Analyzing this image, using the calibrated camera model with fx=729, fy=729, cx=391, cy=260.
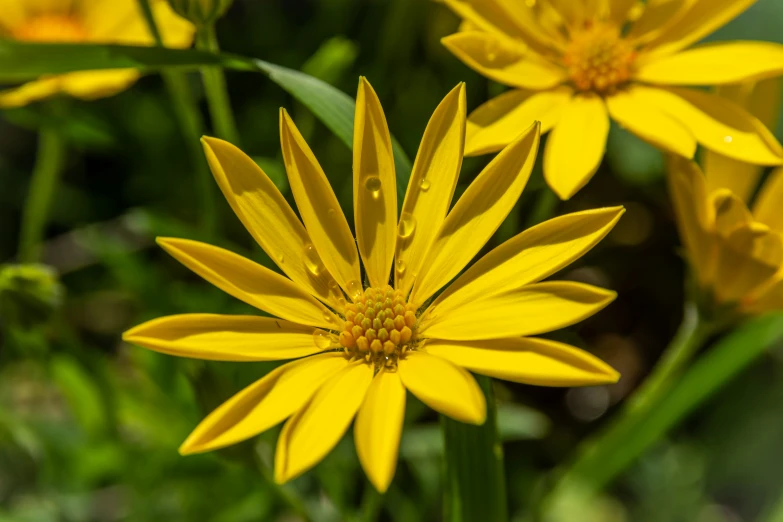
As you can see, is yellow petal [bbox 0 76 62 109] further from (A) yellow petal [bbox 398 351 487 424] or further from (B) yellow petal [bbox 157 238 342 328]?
(A) yellow petal [bbox 398 351 487 424]

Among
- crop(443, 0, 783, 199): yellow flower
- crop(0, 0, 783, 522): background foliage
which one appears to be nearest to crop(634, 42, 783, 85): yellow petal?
crop(443, 0, 783, 199): yellow flower

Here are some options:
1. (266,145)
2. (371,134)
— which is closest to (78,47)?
(371,134)

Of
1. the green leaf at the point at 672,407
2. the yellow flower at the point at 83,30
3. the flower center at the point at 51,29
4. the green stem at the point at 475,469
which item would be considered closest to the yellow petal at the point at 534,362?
the green stem at the point at 475,469

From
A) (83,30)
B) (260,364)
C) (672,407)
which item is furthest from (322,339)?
(83,30)

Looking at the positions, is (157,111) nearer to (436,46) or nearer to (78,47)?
(436,46)

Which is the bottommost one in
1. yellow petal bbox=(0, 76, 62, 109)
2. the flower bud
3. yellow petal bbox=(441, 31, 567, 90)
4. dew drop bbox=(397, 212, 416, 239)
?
dew drop bbox=(397, 212, 416, 239)

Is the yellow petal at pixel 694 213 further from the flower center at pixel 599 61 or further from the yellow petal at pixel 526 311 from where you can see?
the yellow petal at pixel 526 311

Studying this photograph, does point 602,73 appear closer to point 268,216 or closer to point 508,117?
point 508,117
